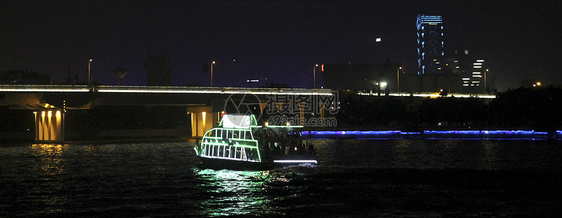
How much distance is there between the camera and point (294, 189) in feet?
158

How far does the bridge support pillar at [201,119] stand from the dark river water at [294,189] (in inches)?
2323

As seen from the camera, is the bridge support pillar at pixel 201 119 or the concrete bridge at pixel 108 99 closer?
the concrete bridge at pixel 108 99

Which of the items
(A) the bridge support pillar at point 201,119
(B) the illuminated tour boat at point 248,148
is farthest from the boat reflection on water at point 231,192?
(A) the bridge support pillar at point 201,119

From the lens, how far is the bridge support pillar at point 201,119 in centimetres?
13500

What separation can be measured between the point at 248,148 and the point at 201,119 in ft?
269

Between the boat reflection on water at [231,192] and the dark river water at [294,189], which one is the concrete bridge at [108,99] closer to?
the dark river water at [294,189]

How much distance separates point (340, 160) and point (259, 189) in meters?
27.4

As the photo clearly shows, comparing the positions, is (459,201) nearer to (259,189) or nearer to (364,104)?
(259,189)

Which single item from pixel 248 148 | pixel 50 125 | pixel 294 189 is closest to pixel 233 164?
pixel 248 148

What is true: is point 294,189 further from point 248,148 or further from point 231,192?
point 248,148

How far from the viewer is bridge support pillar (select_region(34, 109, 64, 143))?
13012cm

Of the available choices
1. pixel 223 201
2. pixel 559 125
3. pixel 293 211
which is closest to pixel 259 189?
pixel 223 201

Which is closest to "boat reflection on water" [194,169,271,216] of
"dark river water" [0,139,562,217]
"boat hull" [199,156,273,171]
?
"dark river water" [0,139,562,217]

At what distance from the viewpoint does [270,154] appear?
194 ft
